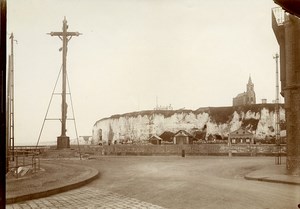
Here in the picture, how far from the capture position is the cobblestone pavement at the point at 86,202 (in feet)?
28.9

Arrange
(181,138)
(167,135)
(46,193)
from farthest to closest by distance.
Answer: (167,135) < (181,138) < (46,193)

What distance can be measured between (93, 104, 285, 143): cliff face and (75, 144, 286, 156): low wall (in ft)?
203

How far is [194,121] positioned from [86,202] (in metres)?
116

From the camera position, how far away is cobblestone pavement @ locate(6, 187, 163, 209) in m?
8.82

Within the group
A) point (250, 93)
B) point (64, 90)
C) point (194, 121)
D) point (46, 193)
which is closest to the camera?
point (46, 193)

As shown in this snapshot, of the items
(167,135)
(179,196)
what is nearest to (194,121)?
(167,135)

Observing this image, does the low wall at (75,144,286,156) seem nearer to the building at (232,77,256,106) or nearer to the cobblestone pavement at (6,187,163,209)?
the cobblestone pavement at (6,187,163,209)

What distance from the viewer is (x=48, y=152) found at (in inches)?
1350

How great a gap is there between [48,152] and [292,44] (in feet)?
83.2

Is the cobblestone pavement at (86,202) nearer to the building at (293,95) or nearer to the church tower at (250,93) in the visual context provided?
the building at (293,95)

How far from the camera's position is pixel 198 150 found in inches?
1826

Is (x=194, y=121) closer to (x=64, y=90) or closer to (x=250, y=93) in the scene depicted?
(x=250, y=93)

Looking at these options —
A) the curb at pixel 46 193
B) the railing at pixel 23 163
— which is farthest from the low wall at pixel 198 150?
the curb at pixel 46 193

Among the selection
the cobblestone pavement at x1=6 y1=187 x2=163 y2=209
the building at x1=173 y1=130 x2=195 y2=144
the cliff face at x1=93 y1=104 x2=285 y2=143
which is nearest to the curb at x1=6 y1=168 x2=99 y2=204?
the cobblestone pavement at x1=6 y1=187 x2=163 y2=209
